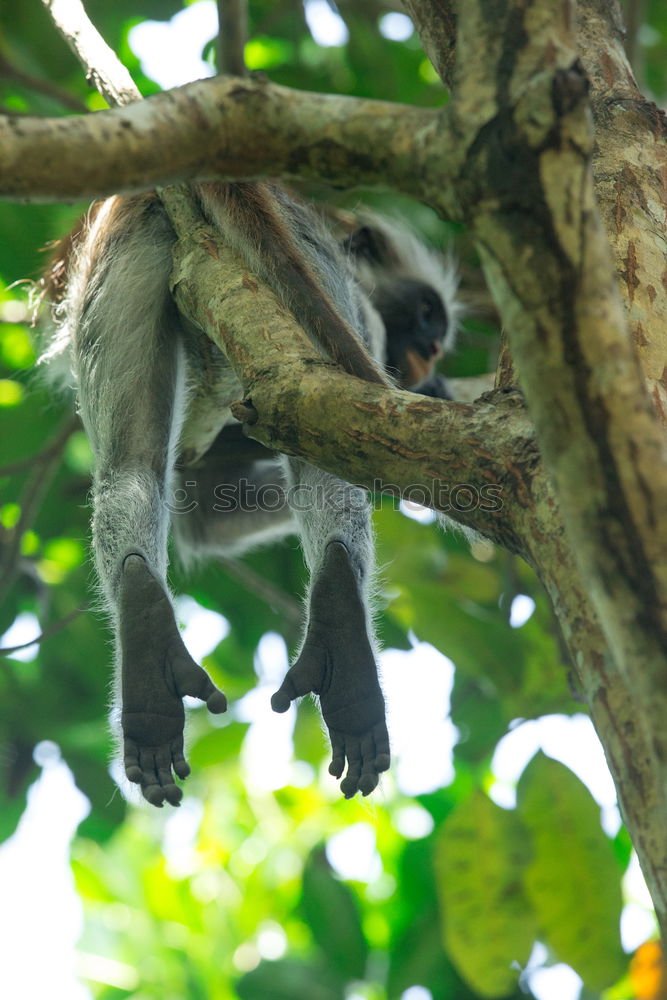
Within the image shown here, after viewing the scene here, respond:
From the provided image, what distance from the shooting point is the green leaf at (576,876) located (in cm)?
307

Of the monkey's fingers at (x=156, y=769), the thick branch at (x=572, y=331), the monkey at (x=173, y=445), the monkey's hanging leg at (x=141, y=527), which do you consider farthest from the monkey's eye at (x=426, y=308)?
the thick branch at (x=572, y=331)

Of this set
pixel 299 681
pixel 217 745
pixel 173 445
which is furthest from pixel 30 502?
pixel 299 681

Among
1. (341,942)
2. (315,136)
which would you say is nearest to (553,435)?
(315,136)

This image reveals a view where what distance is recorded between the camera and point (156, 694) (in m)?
2.48

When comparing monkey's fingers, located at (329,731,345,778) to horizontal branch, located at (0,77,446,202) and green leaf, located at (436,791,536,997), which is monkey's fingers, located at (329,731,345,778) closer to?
green leaf, located at (436,791,536,997)

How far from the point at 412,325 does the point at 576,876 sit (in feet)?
9.02

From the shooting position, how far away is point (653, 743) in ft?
4.05

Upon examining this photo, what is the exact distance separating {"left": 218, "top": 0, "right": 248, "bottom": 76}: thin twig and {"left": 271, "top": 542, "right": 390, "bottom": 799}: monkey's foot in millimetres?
1794

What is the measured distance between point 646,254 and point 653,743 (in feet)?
4.78

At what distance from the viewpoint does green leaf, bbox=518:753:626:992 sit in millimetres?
3066

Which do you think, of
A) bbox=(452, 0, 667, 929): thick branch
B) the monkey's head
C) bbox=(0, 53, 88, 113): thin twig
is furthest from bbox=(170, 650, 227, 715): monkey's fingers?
bbox=(0, 53, 88, 113): thin twig

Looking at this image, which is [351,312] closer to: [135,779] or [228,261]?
[228,261]

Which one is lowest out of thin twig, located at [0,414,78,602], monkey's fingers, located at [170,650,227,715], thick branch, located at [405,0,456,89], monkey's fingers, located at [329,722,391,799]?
thin twig, located at [0,414,78,602]

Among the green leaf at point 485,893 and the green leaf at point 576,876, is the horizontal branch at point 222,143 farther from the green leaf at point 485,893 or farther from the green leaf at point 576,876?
the green leaf at point 485,893
